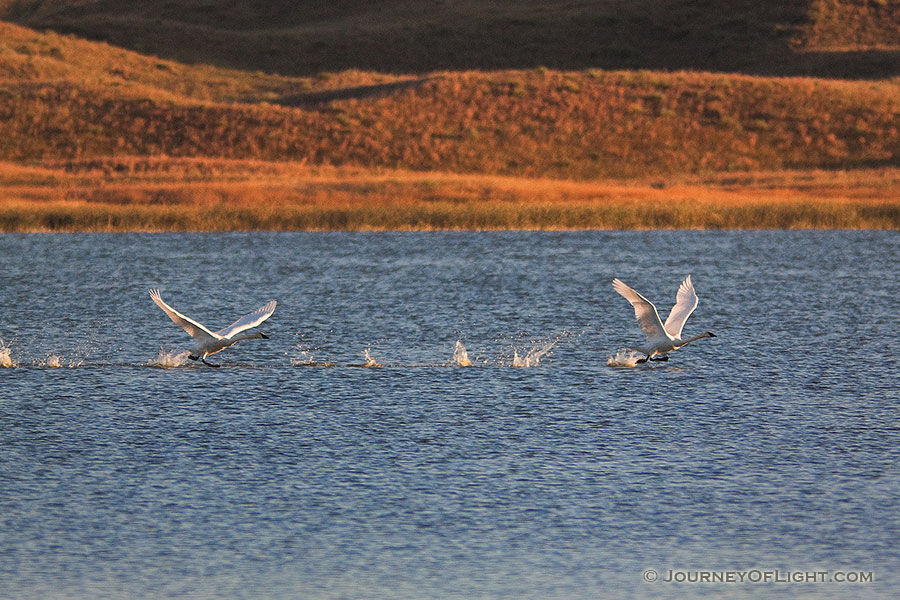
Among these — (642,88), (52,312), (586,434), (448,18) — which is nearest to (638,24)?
(448,18)

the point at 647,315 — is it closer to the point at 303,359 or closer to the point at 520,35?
the point at 303,359

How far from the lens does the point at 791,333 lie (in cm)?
2639

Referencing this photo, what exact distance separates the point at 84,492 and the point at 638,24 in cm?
10399

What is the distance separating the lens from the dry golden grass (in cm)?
4369

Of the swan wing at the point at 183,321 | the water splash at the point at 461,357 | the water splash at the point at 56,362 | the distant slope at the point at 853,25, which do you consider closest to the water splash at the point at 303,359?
the water splash at the point at 461,357

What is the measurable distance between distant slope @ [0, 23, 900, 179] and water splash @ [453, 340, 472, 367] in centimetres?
4478

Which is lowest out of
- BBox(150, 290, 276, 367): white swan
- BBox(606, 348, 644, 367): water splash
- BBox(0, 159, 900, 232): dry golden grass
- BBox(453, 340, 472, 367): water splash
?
BBox(0, 159, 900, 232): dry golden grass

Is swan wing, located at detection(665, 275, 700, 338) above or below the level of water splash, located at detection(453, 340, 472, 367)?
above

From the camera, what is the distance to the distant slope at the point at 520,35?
10338 centimetres

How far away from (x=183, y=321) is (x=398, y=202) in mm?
30201

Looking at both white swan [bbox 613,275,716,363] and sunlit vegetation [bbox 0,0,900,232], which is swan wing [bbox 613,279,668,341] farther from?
sunlit vegetation [bbox 0,0,900,232]

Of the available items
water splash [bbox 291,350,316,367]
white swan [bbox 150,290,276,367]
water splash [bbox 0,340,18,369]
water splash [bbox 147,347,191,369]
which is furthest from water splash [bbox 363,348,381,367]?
water splash [bbox 0,340,18,369]

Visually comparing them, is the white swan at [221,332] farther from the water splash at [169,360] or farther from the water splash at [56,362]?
the water splash at [56,362]

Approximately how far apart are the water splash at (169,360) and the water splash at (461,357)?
4381 mm
